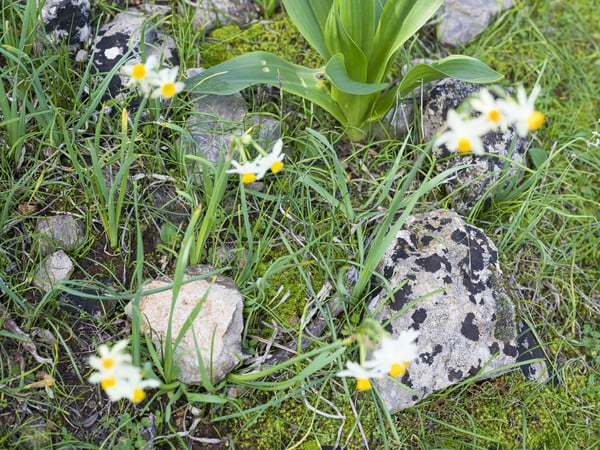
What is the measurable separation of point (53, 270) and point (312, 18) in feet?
4.43

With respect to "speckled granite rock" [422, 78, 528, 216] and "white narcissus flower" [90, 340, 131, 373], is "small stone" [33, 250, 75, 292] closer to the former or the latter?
A: "white narcissus flower" [90, 340, 131, 373]

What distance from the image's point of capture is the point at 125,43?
91.2 inches

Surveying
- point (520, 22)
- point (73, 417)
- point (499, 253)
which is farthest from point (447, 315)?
point (520, 22)

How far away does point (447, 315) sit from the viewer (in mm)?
2008

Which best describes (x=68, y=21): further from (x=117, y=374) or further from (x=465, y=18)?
(x=465, y=18)

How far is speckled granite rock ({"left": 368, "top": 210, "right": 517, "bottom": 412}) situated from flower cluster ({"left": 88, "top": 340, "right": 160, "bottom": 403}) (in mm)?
810

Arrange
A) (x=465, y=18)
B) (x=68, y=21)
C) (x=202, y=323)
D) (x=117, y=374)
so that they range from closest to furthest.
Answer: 1. (x=117, y=374)
2. (x=202, y=323)
3. (x=68, y=21)
4. (x=465, y=18)

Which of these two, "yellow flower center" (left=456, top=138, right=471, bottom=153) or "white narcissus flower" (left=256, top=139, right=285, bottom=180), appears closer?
"yellow flower center" (left=456, top=138, right=471, bottom=153)

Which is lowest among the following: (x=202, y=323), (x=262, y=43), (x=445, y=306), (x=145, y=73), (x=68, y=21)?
(x=445, y=306)

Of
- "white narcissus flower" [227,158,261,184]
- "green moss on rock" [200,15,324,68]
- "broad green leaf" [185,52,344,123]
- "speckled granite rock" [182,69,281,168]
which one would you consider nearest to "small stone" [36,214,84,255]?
"speckled granite rock" [182,69,281,168]

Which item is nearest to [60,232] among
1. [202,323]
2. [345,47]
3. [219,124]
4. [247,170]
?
[202,323]

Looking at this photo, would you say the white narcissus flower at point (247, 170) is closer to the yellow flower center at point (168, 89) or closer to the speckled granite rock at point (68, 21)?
the yellow flower center at point (168, 89)

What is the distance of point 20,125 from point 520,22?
238 cm

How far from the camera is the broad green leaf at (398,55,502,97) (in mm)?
2094
